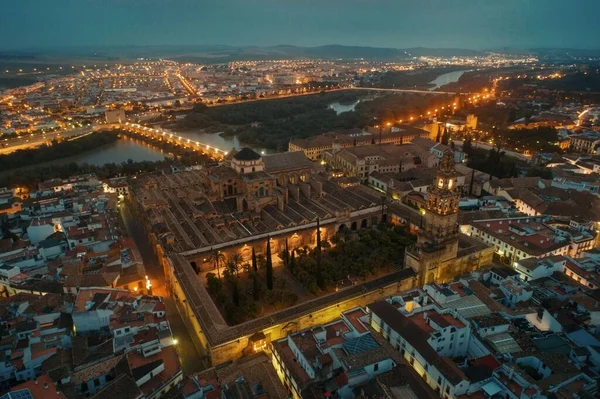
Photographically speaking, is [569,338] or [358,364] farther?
[569,338]

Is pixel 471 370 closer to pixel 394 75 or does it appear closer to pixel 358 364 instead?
pixel 358 364

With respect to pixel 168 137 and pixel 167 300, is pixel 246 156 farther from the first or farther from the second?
pixel 168 137

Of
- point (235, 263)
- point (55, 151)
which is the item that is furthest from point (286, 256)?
point (55, 151)

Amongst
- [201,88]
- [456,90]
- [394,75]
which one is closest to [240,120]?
[201,88]

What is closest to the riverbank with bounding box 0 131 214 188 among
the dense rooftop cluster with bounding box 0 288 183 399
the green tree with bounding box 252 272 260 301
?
the dense rooftop cluster with bounding box 0 288 183 399

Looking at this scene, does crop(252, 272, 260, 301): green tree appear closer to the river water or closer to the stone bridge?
the stone bridge
